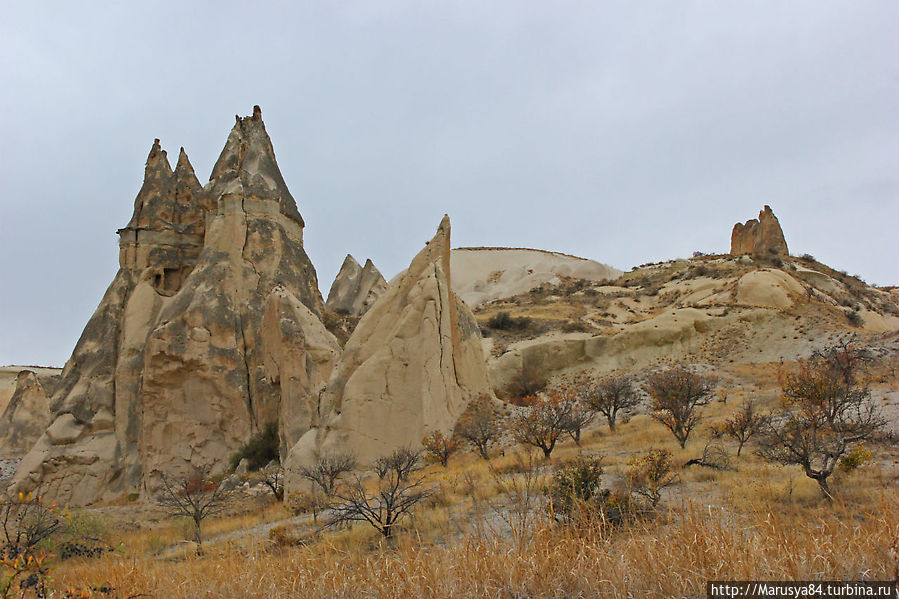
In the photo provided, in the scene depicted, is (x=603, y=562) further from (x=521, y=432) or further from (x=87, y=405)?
(x=87, y=405)

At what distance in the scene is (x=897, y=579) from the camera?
3418mm

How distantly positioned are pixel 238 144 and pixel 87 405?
10446 millimetres

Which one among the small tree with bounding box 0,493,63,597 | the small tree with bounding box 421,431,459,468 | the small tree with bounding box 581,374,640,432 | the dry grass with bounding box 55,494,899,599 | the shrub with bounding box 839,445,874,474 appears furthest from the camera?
the small tree with bounding box 581,374,640,432

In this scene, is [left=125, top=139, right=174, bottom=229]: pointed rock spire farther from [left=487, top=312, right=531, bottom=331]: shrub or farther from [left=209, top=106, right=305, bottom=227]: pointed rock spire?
[left=487, top=312, right=531, bottom=331]: shrub

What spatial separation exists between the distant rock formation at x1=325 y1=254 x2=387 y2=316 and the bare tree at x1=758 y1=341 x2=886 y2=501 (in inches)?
735

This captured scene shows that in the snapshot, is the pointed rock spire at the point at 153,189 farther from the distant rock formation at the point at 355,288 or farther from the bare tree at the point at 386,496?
the bare tree at the point at 386,496

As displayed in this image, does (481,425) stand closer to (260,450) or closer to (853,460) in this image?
(853,460)

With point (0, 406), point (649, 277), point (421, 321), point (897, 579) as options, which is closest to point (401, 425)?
point (421, 321)

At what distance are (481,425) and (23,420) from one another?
2057 centimetres

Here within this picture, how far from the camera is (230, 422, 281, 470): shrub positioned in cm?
1670

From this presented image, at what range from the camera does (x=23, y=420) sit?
23.8 m

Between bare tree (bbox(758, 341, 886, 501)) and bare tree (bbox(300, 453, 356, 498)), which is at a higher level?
bare tree (bbox(758, 341, 886, 501))

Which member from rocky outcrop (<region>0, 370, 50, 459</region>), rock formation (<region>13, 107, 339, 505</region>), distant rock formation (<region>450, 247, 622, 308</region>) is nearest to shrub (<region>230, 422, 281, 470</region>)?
rock formation (<region>13, 107, 339, 505</region>)

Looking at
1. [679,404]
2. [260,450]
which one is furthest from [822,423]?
[260,450]
